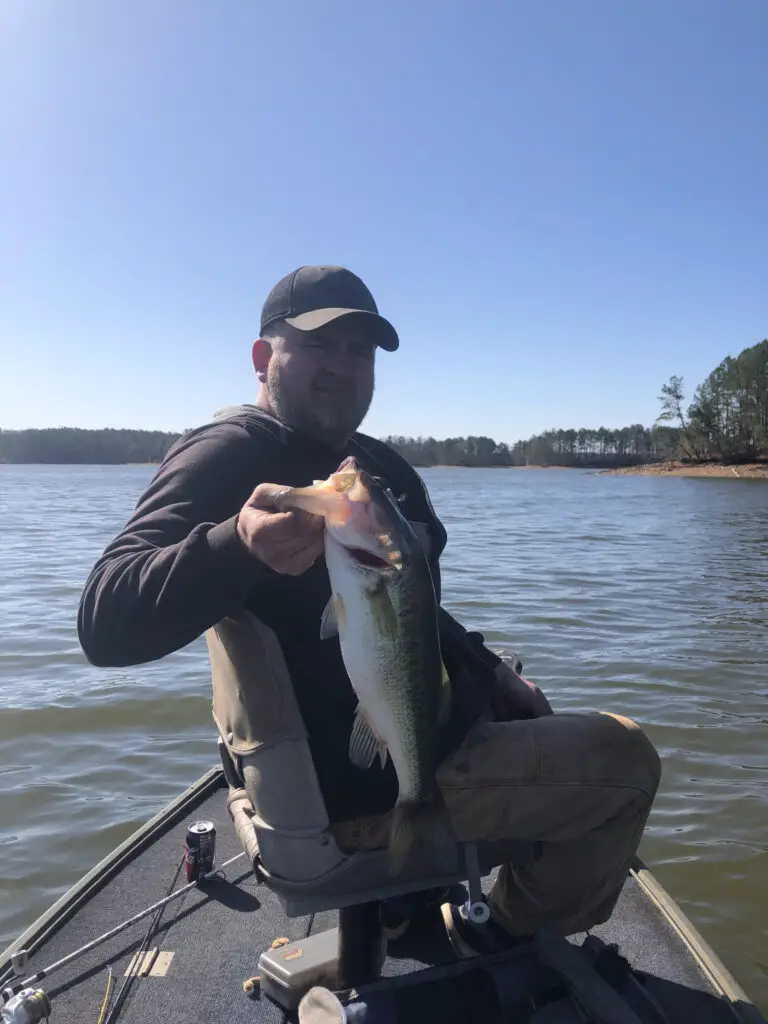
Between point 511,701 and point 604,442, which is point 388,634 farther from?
point 604,442

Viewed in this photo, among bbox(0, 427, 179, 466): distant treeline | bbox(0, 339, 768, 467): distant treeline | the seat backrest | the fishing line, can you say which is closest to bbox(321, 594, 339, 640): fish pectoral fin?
the seat backrest

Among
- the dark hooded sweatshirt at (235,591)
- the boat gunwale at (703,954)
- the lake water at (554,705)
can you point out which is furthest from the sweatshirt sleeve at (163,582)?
the lake water at (554,705)

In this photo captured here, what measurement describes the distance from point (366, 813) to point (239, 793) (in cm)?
71

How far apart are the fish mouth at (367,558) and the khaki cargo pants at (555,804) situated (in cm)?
110

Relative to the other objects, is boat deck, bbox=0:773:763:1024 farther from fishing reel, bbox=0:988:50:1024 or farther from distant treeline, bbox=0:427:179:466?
distant treeline, bbox=0:427:179:466

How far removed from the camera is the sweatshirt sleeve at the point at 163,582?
2332 millimetres

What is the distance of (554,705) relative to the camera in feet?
28.7

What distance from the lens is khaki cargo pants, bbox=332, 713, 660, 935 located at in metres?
2.97

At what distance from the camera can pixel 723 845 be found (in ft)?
19.6

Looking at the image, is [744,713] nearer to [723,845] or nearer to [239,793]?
[723,845]

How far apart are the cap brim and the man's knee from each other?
6.22 ft

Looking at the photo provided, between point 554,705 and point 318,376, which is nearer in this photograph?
point 318,376

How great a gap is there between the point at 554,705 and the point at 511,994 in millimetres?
6142

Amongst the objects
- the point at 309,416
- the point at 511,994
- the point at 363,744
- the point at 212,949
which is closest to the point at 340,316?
the point at 309,416
